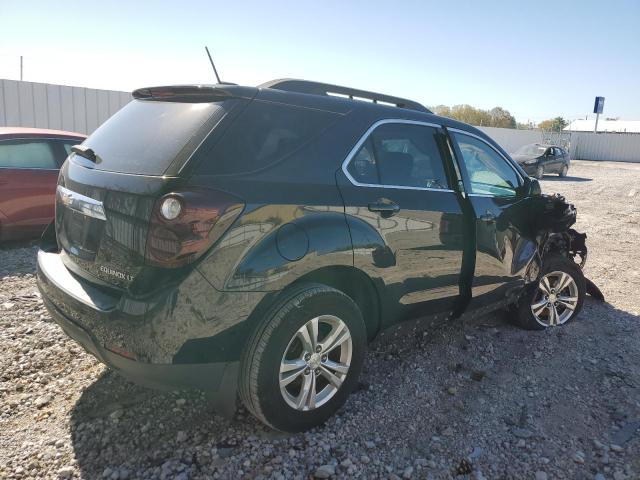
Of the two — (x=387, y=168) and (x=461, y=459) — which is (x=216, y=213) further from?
(x=461, y=459)

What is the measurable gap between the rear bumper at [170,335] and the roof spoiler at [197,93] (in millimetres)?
975

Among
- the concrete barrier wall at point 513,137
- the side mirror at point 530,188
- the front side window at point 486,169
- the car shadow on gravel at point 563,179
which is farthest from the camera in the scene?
the concrete barrier wall at point 513,137

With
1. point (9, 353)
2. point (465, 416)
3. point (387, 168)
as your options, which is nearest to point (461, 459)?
point (465, 416)

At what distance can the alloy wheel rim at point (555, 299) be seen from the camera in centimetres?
450

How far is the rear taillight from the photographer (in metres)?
2.22

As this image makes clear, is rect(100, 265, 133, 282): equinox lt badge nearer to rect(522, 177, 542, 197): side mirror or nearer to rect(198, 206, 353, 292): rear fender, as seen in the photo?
rect(198, 206, 353, 292): rear fender

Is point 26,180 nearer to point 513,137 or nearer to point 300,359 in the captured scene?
point 300,359

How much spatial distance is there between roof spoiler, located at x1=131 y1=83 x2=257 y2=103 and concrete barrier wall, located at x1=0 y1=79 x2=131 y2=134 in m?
11.0

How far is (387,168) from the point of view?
10.2ft

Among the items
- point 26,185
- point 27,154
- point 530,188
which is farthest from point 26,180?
point 530,188

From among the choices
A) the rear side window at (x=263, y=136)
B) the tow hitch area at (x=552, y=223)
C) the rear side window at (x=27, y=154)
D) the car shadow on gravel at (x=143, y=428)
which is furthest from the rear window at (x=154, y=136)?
the rear side window at (x=27, y=154)

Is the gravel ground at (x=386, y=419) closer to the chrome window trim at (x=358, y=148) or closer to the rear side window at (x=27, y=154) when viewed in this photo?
the chrome window trim at (x=358, y=148)

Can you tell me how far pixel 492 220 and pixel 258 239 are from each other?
80.8 inches

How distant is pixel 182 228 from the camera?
2223mm
